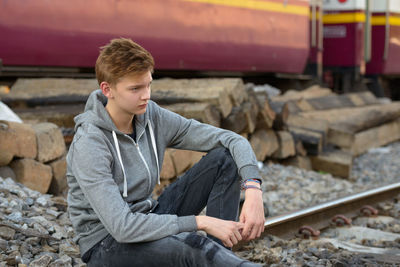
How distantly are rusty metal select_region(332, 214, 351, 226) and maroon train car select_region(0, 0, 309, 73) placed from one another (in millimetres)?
3704

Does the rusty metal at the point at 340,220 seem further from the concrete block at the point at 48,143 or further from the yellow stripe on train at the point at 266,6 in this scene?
the yellow stripe on train at the point at 266,6

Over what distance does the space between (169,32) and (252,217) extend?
5357 millimetres

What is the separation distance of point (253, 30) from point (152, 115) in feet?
21.0

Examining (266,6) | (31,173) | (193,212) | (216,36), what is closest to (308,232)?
(193,212)

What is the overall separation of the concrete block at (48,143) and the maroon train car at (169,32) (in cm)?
192

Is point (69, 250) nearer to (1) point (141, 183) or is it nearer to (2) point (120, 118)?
(1) point (141, 183)

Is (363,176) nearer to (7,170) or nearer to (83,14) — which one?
(83,14)

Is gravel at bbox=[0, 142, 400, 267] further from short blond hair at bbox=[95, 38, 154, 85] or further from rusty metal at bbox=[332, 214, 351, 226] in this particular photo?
short blond hair at bbox=[95, 38, 154, 85]

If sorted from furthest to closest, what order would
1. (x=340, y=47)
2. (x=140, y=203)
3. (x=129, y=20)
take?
(x=340, y=47) → (x=129, y=20) → (x=140, y=203)

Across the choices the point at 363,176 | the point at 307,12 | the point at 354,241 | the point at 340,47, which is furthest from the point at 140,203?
the point at 340,47

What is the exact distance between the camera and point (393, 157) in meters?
8.48

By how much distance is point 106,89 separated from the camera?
2211mm

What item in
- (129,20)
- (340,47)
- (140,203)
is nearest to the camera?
(140,203)

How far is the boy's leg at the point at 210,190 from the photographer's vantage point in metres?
2.50
